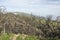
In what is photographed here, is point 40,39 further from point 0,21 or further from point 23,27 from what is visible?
point 0,21

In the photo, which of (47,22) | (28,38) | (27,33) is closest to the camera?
(28,38)

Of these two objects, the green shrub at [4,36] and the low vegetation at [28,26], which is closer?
the green shrub at [4,36]

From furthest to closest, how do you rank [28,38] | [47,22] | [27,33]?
[47,22] → [27,33] → [28,38]

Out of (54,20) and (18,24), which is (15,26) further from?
(54,20)

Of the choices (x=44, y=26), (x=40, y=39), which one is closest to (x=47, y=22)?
(x=44, y=26)

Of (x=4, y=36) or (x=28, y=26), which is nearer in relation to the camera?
(x=4, y=36)

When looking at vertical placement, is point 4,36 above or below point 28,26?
below

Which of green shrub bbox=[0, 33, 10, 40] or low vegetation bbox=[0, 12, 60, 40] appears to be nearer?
green shrub bbox=[0, 33, 10, 40]

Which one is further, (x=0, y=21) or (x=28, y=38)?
(x=0, y=21)

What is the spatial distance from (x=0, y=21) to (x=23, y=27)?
1045 millimetres

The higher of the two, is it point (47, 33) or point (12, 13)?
point (12, 13)

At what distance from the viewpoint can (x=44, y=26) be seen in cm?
991

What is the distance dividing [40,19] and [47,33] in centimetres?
85

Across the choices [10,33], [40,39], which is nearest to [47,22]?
[40,39]
